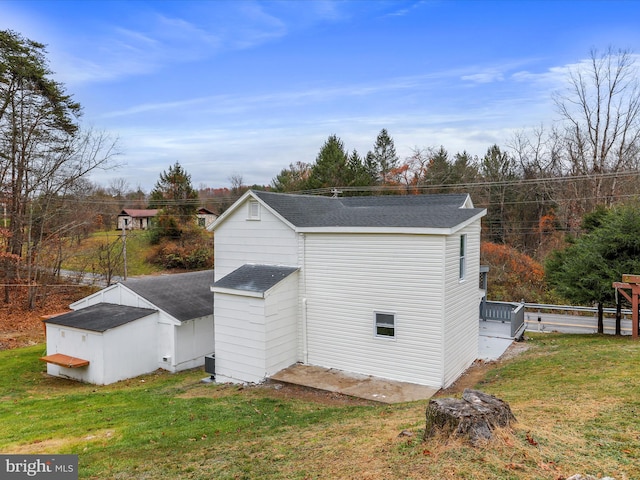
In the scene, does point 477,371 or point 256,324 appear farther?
point 477,371

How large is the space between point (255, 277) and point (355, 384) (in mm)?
4284

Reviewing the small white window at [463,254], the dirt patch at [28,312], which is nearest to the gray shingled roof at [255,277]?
the small white window at [463,254]

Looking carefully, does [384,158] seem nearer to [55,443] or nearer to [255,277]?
[255,277]

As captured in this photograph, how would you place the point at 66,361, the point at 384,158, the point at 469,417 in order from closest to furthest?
1. the point at 469,417
2. the point at 66,361
3. the point at 384,158

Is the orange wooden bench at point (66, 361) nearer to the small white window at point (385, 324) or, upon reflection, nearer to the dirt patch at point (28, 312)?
the dirt patch at point (28, 312)

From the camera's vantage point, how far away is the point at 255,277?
1266 cm

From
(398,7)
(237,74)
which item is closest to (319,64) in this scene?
(237,74)

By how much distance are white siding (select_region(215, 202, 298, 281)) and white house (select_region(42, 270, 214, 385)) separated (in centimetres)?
205

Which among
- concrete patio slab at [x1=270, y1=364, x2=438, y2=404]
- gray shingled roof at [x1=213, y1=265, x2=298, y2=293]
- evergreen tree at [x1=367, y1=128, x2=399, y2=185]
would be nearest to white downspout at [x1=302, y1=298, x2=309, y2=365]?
concrete patio slab at [x1=270, y1=364, x2=438, y2=404]

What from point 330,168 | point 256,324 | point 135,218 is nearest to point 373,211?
point 256,324

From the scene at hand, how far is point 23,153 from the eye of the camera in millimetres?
24953

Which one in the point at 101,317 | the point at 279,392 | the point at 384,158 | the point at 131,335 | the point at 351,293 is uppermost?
the point at 384,158

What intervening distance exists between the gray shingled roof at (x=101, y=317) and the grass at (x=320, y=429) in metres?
1.91

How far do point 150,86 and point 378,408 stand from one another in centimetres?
1908
